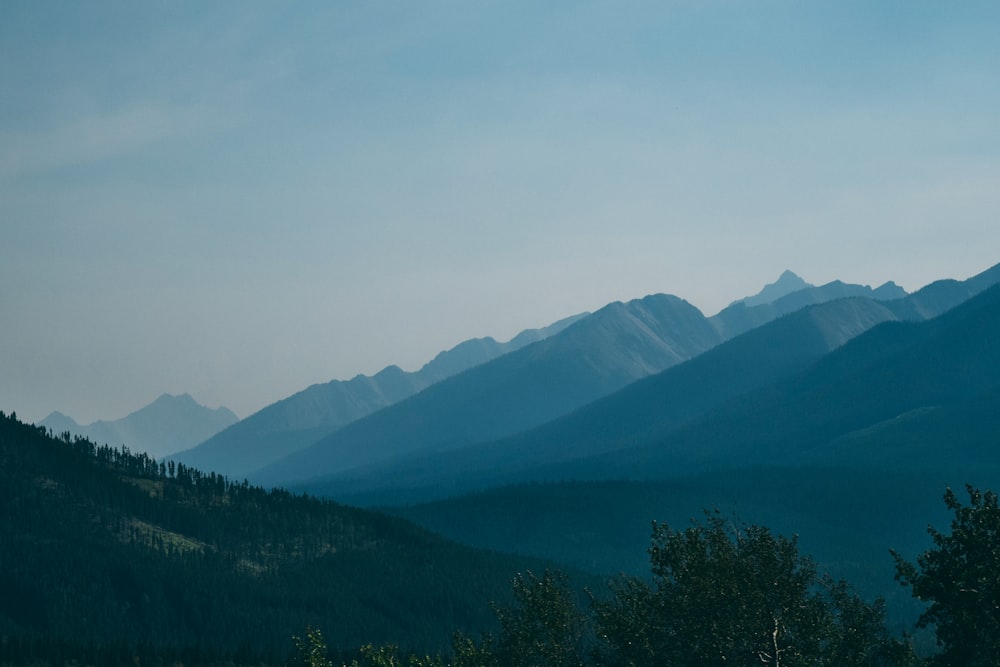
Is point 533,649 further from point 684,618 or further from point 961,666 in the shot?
point 961,666

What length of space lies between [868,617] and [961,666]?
5.34m

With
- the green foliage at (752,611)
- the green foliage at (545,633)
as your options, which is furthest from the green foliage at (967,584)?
the green foliage at (545,633)

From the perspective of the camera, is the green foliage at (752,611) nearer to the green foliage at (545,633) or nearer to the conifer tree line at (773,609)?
the conifer tree line at (773,609)

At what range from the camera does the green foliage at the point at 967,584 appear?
5584 cm

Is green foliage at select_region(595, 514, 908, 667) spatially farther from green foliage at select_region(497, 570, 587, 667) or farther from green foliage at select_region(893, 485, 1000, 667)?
green foliage at select_region(497, 570, 587, 667)

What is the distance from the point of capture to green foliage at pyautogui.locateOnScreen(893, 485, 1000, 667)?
55844mm

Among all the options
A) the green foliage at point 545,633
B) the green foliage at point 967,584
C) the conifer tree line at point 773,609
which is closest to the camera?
the green foliage at point 967,584

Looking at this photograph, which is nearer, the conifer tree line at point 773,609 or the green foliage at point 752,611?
the conifer tree line at point 773,609

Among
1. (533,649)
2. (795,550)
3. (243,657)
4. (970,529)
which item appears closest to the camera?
(970,529)

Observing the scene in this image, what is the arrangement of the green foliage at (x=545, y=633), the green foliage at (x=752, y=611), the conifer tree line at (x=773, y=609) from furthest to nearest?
the green foliage at (x=545, y=633) → the green foliage at (x=752, y=611) → the conifer tree line at (x=773, y=609)

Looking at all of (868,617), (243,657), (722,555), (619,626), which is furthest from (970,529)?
(243,657)

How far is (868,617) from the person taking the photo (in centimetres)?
6225

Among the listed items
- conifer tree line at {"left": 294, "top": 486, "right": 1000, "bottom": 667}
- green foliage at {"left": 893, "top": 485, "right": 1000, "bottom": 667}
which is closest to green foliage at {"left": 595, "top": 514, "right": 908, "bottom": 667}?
conifer tree line at {"left": 294, "top": 486, "right": 1000, "bottom": 667}

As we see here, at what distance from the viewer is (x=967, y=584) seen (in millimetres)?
56594
